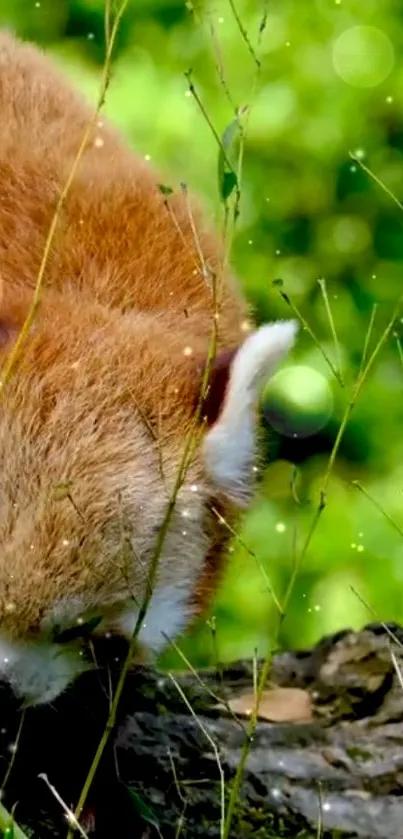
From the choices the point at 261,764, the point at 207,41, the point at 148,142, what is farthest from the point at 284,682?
the point at 207,41

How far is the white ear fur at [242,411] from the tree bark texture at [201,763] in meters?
0.28

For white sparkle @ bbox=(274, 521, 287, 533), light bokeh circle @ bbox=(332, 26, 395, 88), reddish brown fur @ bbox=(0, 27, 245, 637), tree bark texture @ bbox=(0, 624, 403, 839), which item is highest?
reddish brown fur @ bbox=(0, 27, 245, 637)

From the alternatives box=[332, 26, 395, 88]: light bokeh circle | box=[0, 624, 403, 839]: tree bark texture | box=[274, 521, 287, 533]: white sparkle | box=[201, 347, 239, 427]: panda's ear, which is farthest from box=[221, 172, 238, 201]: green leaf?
box=[332, 26, 395, 88]: light bokeh circle

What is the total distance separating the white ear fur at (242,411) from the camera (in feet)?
5.65

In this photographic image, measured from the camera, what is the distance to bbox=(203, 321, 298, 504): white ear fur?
1724mm

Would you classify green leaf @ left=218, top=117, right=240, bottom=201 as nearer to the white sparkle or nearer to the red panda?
the red panda

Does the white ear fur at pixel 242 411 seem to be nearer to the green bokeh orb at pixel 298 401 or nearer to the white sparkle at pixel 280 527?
the green bokeh orb at pixel 298 401

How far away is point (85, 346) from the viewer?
6.01 ft

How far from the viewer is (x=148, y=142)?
3.25m

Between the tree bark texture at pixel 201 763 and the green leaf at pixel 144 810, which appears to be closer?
the green leaf at pixel 144 810

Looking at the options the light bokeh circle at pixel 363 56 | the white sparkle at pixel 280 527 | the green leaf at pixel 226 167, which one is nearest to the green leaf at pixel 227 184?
the green leaf at pixel 226 167

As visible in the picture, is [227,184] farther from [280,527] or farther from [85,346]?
[280,527]

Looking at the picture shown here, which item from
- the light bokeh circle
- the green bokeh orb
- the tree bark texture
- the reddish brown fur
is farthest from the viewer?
the light bokeh circle

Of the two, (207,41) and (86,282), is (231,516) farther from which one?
(207,41)
